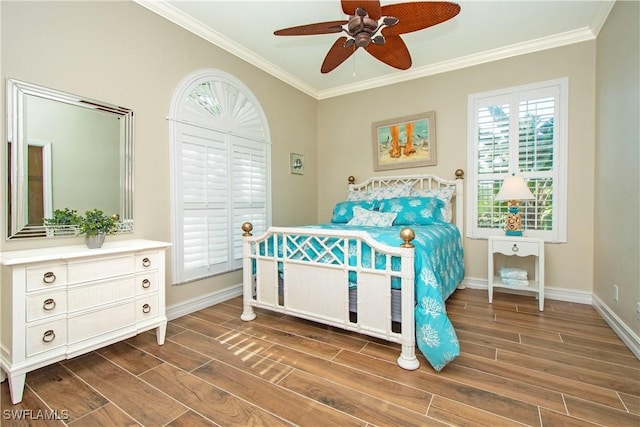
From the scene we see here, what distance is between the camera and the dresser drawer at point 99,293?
178cm

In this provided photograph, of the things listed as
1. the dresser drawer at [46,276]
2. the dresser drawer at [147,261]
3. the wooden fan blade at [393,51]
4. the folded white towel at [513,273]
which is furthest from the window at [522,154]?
the dresser drawer at [46,276]

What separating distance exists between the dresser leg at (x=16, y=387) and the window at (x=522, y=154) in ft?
12.9

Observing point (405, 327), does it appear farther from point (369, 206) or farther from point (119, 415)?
point (369, 206)

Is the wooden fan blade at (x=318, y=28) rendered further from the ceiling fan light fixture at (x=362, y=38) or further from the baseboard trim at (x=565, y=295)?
the baseboard trim at (x=565, y=295)

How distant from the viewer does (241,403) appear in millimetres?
1536

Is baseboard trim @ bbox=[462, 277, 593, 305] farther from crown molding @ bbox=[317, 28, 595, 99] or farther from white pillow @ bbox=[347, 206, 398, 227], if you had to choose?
crown molding @ bbox=[317, 28, 595, 99]

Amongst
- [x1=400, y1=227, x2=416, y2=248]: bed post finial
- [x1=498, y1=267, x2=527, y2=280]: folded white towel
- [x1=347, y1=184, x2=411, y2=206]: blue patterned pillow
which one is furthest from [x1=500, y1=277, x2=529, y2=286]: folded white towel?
[x1=400, y1=227, x2=416, y2=248]: bed post finial

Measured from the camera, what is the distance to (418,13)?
1900 mm

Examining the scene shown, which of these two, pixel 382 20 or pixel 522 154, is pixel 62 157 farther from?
pixel 522 154

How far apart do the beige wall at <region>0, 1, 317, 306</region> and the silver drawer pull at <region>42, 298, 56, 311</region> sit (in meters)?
0.48

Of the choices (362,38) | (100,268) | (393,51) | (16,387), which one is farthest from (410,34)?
(16,387)

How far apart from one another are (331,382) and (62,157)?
2.29 m

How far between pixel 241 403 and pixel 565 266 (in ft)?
11.1

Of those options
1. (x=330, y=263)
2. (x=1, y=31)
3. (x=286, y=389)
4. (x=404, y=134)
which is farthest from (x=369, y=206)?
(x=1, y=31)
